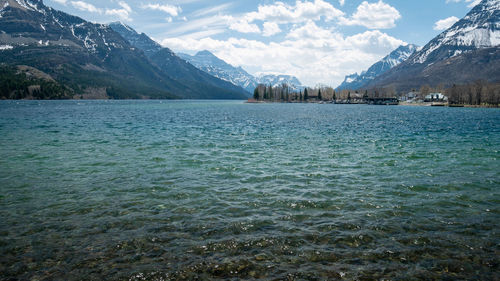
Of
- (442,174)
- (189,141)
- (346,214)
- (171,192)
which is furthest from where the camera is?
(189,141)

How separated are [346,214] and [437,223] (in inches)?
191

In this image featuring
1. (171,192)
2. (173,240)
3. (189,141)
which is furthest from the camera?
(189,141)

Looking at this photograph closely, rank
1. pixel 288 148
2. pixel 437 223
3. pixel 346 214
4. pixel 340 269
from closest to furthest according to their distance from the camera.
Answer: pixel 340 269 < pixel 437 223 < pixel 346 214 < pixel 288 148

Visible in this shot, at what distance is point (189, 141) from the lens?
46.1 meters

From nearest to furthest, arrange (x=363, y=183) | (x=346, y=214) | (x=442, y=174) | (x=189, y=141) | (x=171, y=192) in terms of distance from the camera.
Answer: (x=346, y=214)
(x=171, y=192)
(x=363, y=183)
(x=442, y=174)
(x=189, y=141)

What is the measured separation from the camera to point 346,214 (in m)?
16.6

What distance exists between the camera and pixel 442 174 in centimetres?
2630

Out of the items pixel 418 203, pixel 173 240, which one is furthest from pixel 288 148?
pixel 173 240

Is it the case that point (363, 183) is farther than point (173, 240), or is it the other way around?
point (363, 183)

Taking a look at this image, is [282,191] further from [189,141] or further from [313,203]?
[189,141]

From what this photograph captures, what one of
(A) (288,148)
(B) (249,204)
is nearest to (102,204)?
(B) (249,204)

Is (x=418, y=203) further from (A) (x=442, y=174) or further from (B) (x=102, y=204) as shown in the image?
(B) (x=102, y=204)

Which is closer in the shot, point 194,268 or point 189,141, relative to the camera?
point 194,268

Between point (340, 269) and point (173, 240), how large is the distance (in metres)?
7.70
